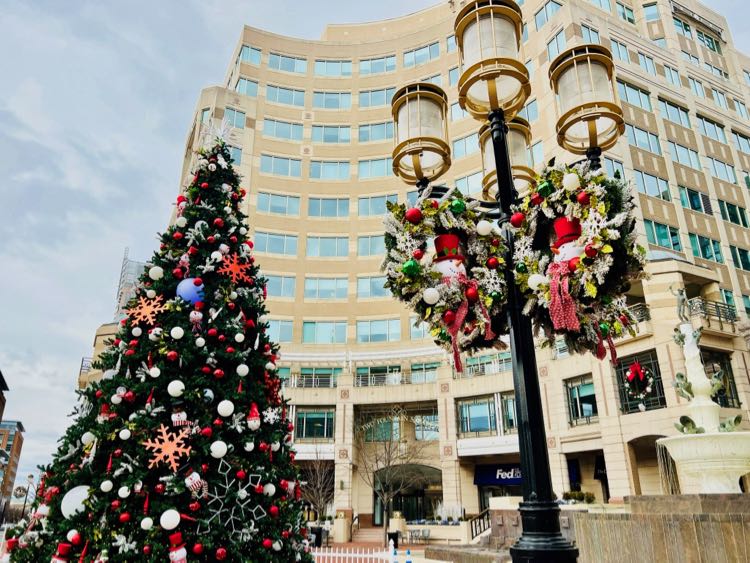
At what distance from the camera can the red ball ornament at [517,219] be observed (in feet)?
14.6

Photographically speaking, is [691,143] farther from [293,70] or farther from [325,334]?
[293,70]

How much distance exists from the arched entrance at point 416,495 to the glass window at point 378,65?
31.1 m

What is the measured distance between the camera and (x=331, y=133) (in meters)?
39.8

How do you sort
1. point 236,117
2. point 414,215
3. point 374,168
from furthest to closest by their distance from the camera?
point 374,168 → point 236,117 → point 414,215

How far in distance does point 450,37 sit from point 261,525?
41055mm

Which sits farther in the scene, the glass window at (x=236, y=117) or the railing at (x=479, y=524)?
the glass window at (x=236, y=117)

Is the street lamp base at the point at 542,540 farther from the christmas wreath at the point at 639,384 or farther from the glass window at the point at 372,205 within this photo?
the glass window at the point at 372,205

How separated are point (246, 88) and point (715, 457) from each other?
39.5m

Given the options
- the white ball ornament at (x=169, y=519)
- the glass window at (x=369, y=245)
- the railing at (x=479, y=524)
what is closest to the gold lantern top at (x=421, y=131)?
the white ball ornament at (x=169, y=519)

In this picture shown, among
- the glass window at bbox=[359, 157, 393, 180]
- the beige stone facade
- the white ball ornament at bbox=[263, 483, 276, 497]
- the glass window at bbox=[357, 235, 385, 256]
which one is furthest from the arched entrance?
the white ball ornament at bbox=[263, 483, 276, 497]

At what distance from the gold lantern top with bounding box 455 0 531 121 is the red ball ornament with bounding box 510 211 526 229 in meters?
1.21

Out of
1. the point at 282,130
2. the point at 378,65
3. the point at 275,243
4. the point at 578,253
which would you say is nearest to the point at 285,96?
the point at 282,130

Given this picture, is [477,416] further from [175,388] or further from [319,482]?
[175,388]

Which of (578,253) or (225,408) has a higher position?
(578,253)
